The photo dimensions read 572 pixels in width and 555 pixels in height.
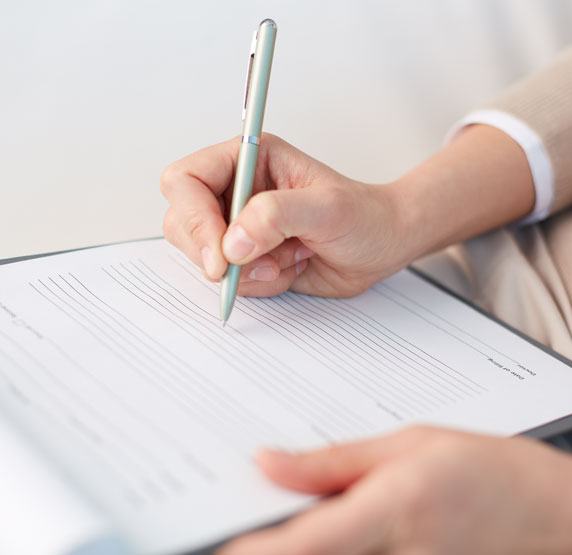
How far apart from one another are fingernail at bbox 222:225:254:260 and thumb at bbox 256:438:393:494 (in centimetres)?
20

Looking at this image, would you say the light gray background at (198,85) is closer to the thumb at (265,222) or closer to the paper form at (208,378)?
the paper form at (208,378)

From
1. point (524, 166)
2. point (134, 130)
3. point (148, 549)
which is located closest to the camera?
point (148, 549)

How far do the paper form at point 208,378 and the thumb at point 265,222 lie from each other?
70mm

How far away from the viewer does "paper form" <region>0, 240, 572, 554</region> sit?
1.41ft

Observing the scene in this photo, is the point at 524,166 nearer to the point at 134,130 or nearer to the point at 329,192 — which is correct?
the point at 329,192

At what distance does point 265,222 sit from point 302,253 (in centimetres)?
11

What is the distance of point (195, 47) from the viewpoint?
110 centimetres

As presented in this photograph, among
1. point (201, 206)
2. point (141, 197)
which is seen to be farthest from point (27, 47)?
point (201, 206)

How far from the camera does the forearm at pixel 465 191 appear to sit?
753mm

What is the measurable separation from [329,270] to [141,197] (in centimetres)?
32

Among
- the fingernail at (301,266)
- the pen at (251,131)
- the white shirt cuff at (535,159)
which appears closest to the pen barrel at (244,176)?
the pen at (251,131)

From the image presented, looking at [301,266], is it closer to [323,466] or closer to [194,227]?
[194,227]

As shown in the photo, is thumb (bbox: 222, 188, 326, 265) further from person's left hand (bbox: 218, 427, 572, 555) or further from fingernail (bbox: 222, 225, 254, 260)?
person's left hand (bbox: 218, 427, 572, 555)

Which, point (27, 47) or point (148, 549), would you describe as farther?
point (27, 47)
